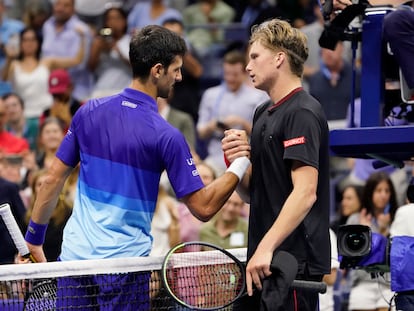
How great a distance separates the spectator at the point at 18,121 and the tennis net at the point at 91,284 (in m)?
7.26

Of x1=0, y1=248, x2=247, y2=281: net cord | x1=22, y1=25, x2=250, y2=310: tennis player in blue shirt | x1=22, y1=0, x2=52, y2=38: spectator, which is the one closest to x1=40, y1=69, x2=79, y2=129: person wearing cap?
x1=22, y1=0, x2=52, y2=38: spectator

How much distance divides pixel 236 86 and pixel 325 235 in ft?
→ 22.5

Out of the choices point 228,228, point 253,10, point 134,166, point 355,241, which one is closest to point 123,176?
point 134,166

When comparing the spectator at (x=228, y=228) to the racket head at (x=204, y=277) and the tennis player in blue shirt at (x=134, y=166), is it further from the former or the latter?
the tennis player in blue shirt at (x=134, y=166)

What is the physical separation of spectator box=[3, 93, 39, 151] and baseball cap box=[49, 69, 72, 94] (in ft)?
1.43

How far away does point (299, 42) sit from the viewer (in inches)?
231

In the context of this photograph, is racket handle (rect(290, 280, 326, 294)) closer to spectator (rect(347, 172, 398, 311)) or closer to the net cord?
the net cord

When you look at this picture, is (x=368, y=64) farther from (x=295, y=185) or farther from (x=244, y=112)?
(x=244, y=112)

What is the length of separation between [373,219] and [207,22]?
557cm

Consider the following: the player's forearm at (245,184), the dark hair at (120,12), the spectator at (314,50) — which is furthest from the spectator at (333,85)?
the player's forearm at (245,184)

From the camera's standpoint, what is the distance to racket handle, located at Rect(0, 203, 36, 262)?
605cm

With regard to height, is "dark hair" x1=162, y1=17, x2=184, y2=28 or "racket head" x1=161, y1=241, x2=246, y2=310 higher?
"dark hair" x1=162, y1=17, x2=184, y2=28

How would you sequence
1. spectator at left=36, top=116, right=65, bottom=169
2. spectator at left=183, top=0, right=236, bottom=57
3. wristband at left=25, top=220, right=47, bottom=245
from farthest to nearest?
spectator at left=183, top=0, right=236, bottom=57, spectator at left=36, top=116, right=65, bottom=169, wristband at left=25, top=220, right=47, bottom=245

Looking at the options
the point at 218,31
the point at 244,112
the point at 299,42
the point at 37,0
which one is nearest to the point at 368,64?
the point at 299,42
